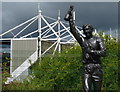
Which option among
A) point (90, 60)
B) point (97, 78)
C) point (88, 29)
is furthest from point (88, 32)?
point (97, 78)

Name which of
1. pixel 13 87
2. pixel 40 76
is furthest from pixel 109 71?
pixel 13 87

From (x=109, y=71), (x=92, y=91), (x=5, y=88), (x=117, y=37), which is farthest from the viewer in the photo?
(x=117, y=37)

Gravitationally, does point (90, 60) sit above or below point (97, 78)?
above

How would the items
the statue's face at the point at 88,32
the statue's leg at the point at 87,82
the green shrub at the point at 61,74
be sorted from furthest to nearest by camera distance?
the green shrub at the point at 61,74 → the statue's face at the point at 88,32 → the statue's leg at the point at 87,82

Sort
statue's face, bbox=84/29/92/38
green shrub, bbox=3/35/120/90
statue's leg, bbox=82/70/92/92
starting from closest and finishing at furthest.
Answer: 1. statue's leg, bbox=82/70/92/92
2. statue's face, bbox=84/29/92/38
3. green shrub, bbox=3/35/120/90

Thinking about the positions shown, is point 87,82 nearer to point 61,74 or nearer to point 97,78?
point 97,78

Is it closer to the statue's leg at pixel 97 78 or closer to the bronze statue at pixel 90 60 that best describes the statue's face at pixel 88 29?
the bronze statue at pixel 90 60

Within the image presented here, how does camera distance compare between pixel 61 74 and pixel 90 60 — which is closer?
pixel 90 60

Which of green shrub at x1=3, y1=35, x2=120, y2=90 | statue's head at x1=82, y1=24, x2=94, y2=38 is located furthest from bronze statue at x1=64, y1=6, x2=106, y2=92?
green shrub at x1=3, y1=35, x2=120, y2=90

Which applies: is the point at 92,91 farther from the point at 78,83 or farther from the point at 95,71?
the point at 78,83

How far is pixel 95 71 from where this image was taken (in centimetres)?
560

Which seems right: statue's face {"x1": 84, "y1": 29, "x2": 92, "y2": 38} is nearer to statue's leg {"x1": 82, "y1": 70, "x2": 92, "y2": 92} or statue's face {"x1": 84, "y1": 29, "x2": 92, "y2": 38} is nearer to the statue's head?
the statue's head

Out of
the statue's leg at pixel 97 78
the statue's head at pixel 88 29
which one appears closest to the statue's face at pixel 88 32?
the statue's head at pixel 88 29

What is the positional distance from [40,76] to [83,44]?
4.54 metres
